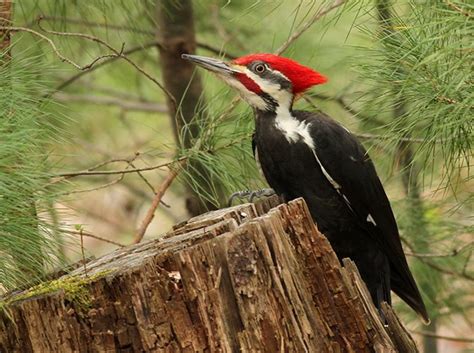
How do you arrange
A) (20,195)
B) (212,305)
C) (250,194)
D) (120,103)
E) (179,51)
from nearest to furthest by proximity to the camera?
(212,305) → (20,195) → (250,194) → (179,51) → (120,103)

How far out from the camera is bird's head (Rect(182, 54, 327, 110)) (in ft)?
10.8

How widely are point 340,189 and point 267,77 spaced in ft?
1.35

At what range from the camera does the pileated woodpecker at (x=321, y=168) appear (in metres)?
3.23

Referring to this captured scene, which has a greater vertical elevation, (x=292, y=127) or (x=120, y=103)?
(x=120, y=103)

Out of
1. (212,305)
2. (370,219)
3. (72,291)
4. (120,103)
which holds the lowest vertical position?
(212,305)

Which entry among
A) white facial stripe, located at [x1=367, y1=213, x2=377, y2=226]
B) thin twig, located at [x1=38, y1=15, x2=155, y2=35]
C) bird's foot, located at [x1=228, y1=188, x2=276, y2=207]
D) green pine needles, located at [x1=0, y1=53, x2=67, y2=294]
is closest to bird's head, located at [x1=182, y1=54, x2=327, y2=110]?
bird's foot, located at [x1=228, y1=188, x2=276, y2=207]

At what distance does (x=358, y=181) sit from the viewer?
3266mm

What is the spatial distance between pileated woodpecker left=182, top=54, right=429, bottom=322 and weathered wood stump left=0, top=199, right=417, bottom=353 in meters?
0.85

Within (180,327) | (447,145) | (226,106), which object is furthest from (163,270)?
(226,106)

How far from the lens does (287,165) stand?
3.22 meters

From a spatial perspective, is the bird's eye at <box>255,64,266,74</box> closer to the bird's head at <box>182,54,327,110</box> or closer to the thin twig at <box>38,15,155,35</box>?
the bird's head at <box>182,54,327,110</box>

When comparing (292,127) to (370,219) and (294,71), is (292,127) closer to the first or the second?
(294,71)

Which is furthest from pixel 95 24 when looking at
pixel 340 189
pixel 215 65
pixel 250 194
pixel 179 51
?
pixel 340 189

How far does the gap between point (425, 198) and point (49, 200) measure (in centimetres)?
191
